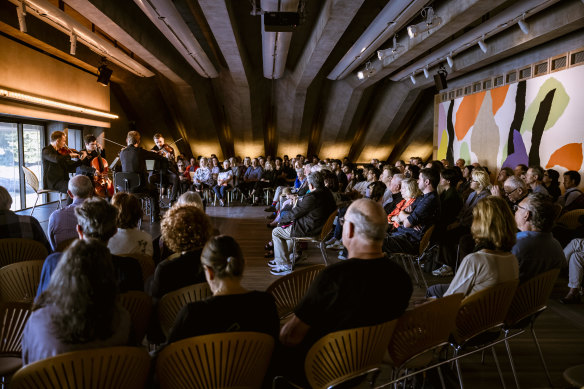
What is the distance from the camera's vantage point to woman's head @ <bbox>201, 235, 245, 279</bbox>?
1820 mm

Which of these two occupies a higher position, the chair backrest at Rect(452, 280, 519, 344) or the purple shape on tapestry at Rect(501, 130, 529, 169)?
the purple shape on tapestry at Rect(501, 130, 529, 169)

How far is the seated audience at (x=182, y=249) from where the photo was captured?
2455 millimetres

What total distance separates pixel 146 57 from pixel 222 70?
13.5 ft

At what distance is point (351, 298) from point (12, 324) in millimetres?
1702

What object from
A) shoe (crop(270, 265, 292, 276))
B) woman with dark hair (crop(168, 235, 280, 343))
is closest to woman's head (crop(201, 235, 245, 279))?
woman with dark hair (crop(168, 235, 280, 343))

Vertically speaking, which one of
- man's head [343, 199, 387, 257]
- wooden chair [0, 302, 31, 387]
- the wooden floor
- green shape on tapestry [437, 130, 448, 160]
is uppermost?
green shape on tapestry [437, 130, 448, 160]

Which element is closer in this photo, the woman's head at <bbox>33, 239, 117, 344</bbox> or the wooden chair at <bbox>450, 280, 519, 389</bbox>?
the woman's head at <bbox>33, 239, 117, 344</bbox>

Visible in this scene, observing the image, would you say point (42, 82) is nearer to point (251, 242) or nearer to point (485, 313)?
point (251, 242)

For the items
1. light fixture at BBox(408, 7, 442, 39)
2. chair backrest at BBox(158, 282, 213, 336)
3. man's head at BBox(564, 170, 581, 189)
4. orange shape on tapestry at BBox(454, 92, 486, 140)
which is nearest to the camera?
chair backrest at BBox(158, 282, 213, 336)

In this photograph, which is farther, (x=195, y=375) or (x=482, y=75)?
(x=482, y=75)

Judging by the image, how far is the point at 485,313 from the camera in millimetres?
2340

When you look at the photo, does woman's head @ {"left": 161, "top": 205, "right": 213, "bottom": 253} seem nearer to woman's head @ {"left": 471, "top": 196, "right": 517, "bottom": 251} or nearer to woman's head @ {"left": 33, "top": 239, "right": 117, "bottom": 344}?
woman's head @ {"left": 33, "top": 239, "right": 117, "bottom": 344}

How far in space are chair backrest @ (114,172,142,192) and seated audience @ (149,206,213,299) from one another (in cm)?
429

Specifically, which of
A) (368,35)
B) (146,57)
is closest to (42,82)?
(146,57)
